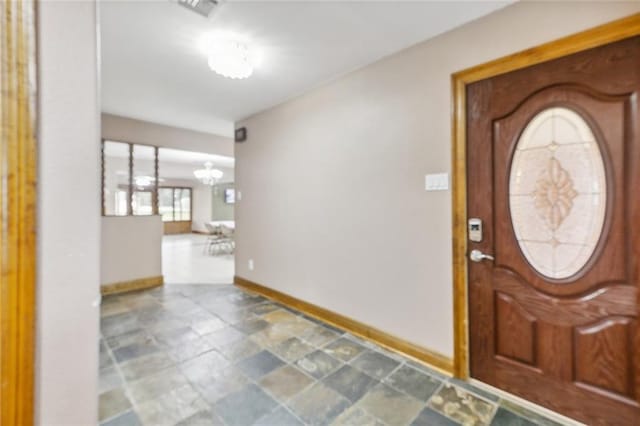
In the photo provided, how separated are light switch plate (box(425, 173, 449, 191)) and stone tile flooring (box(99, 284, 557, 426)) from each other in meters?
1.28

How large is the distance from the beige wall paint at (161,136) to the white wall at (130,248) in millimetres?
1127

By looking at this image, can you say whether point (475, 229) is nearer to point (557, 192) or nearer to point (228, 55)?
point (557, 192)

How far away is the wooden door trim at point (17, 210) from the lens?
566 millimetres

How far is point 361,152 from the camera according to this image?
2572mm

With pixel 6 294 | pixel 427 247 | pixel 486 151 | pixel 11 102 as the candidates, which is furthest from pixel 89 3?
pixel 427 247

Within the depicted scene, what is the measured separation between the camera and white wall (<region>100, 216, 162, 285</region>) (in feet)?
12.5

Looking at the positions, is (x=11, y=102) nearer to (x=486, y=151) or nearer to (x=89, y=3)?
(x=89, y=3)

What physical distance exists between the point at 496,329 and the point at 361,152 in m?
1.65

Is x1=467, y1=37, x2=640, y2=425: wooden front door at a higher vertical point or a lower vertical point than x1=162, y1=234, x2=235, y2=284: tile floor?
higher

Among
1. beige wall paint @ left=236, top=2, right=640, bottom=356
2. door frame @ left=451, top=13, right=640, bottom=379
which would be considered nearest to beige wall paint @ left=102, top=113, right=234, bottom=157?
beige wall paint @ left=236, top=2, right=640, bottom=356

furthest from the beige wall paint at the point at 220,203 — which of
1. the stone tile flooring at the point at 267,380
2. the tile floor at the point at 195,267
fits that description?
the stone tile flooring at the point at 267,380

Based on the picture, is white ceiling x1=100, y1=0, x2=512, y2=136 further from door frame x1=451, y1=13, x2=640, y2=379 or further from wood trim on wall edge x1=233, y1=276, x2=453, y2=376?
wood trim on wall edge x1=233, y1=276, x2=453, y2=376

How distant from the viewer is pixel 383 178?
2.41 meters

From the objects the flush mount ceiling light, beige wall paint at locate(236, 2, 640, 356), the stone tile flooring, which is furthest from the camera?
the flush mount ceiling light
